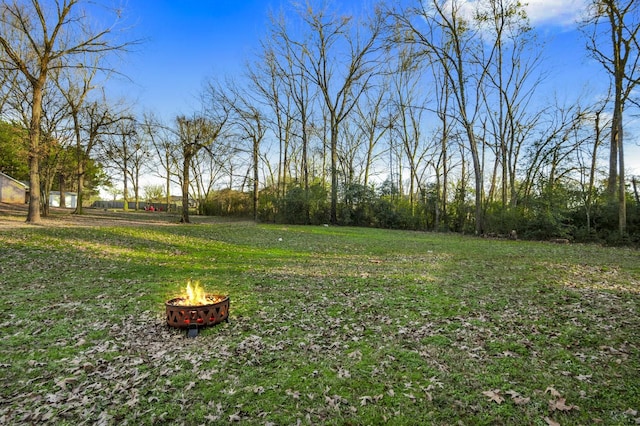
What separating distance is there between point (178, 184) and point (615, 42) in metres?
38.3

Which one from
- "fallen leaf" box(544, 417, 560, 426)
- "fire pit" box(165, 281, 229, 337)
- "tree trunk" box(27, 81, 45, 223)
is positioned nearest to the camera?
"fallen leaf" box(544, 417, 560, 426)

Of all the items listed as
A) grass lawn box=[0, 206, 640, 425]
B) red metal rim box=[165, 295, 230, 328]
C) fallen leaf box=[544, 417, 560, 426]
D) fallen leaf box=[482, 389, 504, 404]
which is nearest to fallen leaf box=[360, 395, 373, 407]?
grass lawn box=[0, 206, 640, 425]

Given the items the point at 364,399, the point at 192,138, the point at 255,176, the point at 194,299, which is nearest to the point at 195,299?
the point at 194,299

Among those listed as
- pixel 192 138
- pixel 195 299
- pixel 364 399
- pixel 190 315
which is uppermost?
pixel 192 138

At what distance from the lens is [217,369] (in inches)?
131

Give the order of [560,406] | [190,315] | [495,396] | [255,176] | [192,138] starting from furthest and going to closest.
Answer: [255,176]
[192,138]
[190,315]
[495,396]
[560,406]

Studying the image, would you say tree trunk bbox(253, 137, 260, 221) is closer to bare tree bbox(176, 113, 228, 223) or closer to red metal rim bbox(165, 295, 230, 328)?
bare tree bbox(176, 113, 228, 223)

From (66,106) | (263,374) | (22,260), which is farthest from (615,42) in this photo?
(66,106)

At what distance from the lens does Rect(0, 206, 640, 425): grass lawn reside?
2688 millimetres

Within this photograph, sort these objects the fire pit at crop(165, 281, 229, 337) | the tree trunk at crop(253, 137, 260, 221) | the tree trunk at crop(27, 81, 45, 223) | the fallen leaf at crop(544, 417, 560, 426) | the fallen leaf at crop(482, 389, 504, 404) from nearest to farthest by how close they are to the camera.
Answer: the fallen leaf at crop(544, 417, 560, 426)
the fallen leaf at crop(482, 389, 504, 404)
the fire pit at crop(165, 281, 229, 337)
the tree trunk at crop(27, 81, 45, 223)
the tree trunk at crop(253, 137, 260, 221)

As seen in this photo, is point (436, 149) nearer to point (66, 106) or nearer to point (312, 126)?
point (312, 126)

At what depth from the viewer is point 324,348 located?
3826 mm

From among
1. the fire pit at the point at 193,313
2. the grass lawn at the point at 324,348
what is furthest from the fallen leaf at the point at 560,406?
the fire pit at the point at 193,313

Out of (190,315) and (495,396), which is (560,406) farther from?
(190,315)
